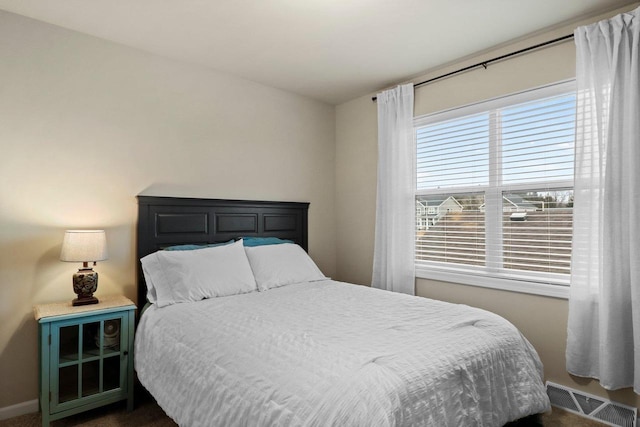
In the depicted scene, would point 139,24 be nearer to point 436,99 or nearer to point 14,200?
point 14,200

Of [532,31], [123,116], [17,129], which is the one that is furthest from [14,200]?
[532,31]

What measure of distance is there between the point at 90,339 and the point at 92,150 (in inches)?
52.2

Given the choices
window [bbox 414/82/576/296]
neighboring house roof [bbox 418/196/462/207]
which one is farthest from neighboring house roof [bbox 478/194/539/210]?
neighboring house roof [bbox 418/196/462/207]

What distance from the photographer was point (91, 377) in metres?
2.29

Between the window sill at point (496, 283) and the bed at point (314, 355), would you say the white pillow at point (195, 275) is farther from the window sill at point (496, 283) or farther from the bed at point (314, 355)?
the window sill at point (496, 283)

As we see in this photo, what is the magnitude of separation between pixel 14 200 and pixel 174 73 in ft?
4.94

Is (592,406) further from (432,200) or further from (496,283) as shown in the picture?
(432,200)

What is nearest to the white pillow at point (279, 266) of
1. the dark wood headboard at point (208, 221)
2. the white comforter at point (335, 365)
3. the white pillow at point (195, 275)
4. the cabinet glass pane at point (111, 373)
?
the white pillow at point (195, 275)

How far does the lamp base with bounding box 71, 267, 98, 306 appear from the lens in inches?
92.7

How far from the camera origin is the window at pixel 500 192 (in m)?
2.55

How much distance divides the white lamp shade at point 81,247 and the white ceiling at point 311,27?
4.76 ft

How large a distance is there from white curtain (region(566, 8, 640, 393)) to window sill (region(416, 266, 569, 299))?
17cm

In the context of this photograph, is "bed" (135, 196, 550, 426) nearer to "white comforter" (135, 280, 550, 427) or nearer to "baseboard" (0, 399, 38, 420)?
"white comforter" (135, 280, 550, 427)

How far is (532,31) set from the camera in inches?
102
